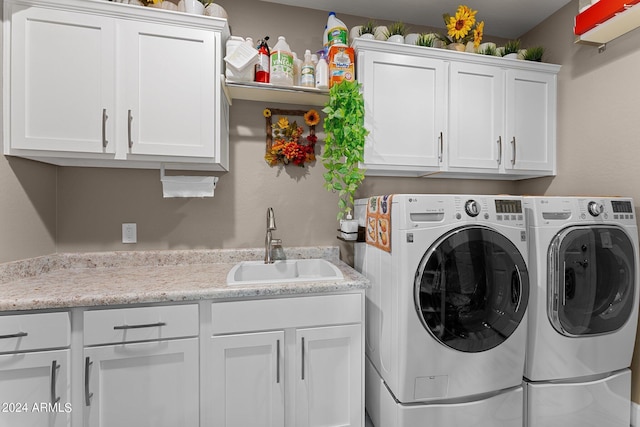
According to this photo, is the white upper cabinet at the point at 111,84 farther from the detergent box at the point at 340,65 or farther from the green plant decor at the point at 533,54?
the green plant decor at the point at 533,54

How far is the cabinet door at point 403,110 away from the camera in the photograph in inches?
74.9

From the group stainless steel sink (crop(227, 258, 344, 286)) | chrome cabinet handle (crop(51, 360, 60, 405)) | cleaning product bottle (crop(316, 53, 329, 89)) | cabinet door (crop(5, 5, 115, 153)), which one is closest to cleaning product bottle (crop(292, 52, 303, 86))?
cleaning product bottle (crop(316, 53, 329, 89))

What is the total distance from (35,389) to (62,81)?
1.46 m

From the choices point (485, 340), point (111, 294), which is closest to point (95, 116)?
point (111, 294)

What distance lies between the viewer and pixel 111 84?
153cm

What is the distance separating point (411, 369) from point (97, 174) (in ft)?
7.23

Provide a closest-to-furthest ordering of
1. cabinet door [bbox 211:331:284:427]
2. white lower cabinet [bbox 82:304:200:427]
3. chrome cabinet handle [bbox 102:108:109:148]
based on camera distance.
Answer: white lower cabinet [bbox 82:304:200:427]
cabinet door [bbox 211:331:284:427]
chrome cabinet handle [bbox 102:108:109:148]

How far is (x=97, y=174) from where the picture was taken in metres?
1.85

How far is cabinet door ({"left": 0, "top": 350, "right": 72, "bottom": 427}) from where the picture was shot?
1182 mm

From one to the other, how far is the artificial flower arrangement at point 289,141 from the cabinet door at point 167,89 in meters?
0.48

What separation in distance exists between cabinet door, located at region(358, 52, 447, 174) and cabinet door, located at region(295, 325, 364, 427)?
1.10 meters

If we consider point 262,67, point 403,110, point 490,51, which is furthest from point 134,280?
point 490,51

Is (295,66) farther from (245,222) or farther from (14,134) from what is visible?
(14,134)

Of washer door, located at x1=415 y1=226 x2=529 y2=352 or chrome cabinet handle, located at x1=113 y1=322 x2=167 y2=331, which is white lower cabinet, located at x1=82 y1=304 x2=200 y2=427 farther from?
washer door, located at x1=415 y1=226 x2=529 y2=352
